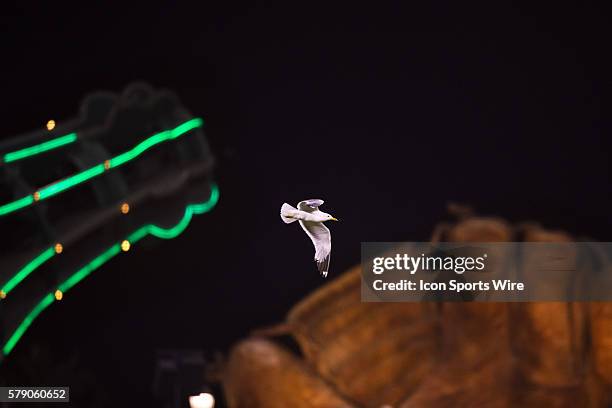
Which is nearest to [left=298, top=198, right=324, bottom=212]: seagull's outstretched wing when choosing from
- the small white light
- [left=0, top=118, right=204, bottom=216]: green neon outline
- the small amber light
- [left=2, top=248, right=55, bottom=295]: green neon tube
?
[left=0, top=118, right=204, bottom=216]: green neon outline

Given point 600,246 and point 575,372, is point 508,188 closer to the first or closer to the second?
point 600,246

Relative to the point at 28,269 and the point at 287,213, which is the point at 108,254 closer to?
the point at 28,269

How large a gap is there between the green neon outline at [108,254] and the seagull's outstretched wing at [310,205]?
60cm

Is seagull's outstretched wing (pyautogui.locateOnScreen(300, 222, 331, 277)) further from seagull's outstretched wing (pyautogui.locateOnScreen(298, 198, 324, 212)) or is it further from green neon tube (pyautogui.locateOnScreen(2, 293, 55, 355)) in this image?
green neon tube (pyautogui.locateOnScreen(2, 293, 55, 355))

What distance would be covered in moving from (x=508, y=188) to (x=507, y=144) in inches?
10.7

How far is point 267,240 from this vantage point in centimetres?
568

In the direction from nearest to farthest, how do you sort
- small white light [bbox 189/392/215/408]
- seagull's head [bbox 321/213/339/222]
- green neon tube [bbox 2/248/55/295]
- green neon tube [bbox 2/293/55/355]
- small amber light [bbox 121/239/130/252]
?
small white light [bbox 189/392/215/408], green neon tube [bbox 2/248/55/295], green neon tube [bbox 2/293/55/355], seagull's head [bbox 321/213/339/222], small amber light [bbox 121/239/130/252]

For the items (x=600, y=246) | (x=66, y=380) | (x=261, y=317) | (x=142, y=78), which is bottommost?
(x=66, y=380)

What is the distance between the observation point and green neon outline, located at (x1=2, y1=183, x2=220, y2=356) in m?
5.23

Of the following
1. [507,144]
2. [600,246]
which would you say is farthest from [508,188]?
[600,246]

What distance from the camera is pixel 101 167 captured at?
5.42 meters

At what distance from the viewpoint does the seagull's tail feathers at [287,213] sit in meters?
5.51

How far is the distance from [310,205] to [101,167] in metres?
1.24

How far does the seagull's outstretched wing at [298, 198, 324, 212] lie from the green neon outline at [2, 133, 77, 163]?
139cm
